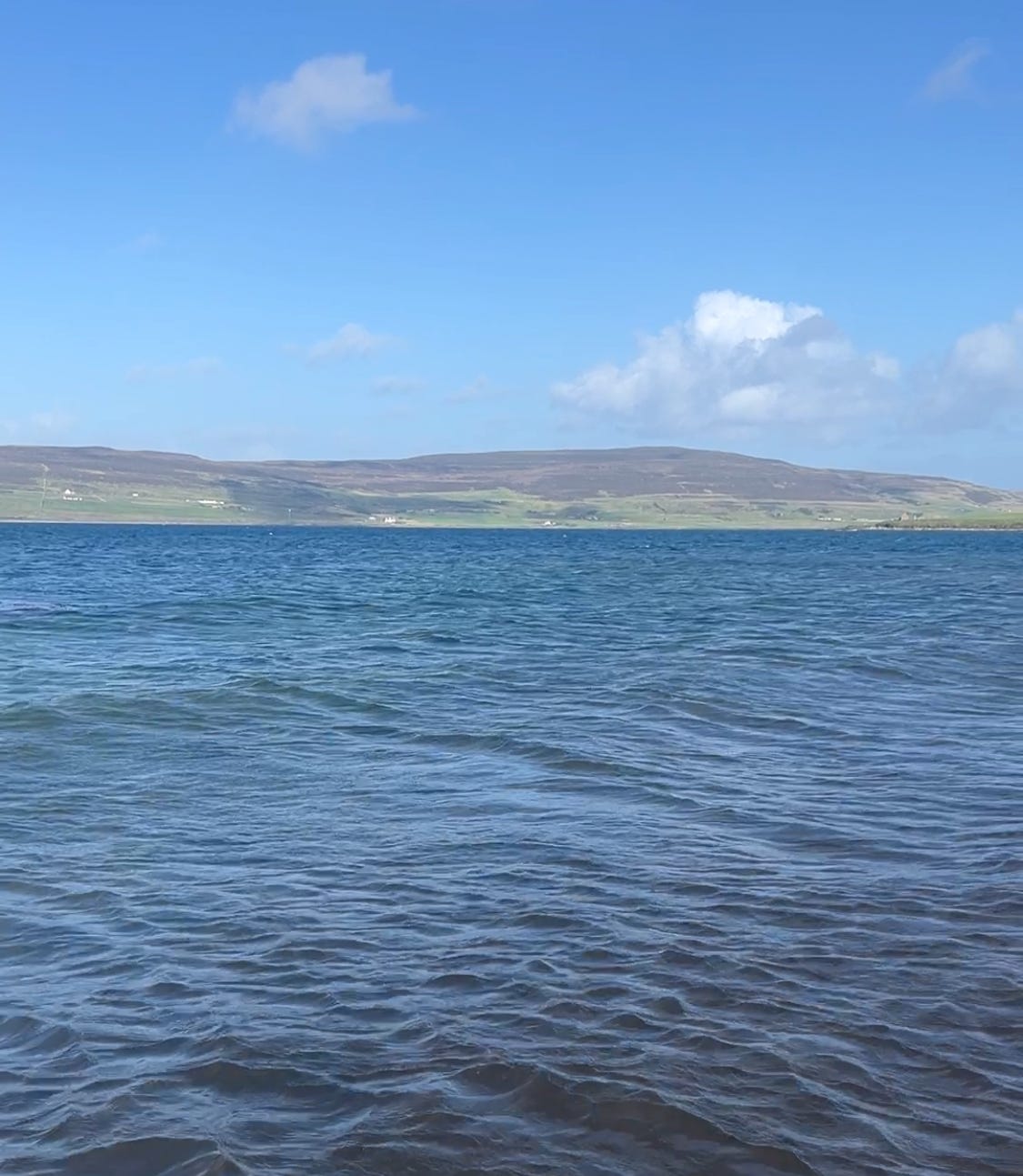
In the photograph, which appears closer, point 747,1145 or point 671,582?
point 747,1145

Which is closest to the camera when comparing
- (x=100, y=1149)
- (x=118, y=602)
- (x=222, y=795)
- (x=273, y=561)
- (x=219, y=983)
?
(x=100, y=1149)

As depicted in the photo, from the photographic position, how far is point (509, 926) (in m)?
10.7

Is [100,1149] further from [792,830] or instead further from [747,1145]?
[792,830]

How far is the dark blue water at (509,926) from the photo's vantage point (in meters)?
7.41

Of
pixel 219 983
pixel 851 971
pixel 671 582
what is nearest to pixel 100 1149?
pixel 219 983

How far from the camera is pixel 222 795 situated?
15.9 m

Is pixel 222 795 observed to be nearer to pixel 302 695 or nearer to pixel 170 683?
pixel 302 695

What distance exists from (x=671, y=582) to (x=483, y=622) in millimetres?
27046

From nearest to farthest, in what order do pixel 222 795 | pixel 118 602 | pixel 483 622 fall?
pixel 222 795
pixel 483 622
pixel 118 602

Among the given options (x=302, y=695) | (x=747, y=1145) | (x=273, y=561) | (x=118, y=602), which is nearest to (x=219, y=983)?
(x=747, y=1145)

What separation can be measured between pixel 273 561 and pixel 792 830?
80095 millimetres

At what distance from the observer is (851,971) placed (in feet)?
31.7

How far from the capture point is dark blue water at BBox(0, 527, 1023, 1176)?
7.41 metres

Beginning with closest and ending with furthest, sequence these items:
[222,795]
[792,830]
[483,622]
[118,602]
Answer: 1. [792,830]
2. [222,795]
3. [483,622]
4. [118,602]
